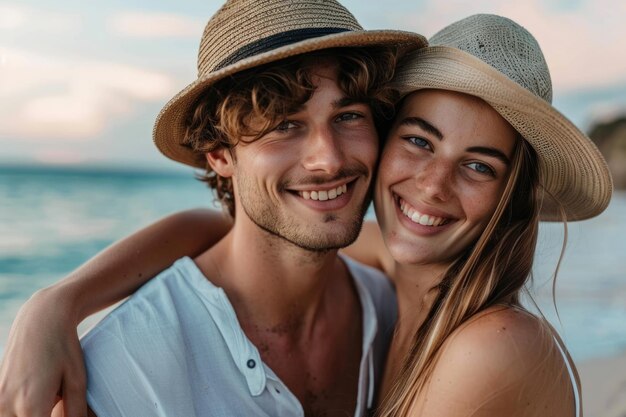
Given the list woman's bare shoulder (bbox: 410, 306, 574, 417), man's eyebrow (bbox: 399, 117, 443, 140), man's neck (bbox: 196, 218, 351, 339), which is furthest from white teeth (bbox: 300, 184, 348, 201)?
woman's bare shoulder (bbox: 410, 306, 574, 417)

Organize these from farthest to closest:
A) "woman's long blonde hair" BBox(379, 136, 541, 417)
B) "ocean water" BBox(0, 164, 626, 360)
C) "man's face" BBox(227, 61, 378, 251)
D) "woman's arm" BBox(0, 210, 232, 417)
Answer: "ocean water" BBox(0, 164, 626, 360) → "man's face" BBox(227, 61, 378, 251) → "woman's long blonde hair" BBox(379, 136, 541, 417) → "woman's arm" BBox(0, 210, 232, 417)

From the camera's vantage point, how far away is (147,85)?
14.5 m

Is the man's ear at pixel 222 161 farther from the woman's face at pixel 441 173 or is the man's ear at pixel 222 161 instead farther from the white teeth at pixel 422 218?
the white teeth at pixel 422 218

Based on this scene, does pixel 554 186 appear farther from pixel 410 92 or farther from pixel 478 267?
pixel 410 92

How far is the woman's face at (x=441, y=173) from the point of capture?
2268 mm

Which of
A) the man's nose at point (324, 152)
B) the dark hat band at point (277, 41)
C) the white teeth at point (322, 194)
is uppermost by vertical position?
the dark hat band at point (277, 41)

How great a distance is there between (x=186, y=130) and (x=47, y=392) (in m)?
1.18

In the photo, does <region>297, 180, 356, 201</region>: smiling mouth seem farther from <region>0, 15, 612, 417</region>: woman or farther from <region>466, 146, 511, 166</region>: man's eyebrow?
<region>466, 146, 511, 166</region>: man's eyebrow

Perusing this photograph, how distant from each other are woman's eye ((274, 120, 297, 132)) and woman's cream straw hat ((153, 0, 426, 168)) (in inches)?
10.5

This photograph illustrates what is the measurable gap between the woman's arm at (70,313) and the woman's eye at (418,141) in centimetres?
104

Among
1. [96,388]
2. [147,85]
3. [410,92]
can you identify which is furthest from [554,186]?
[147,85]

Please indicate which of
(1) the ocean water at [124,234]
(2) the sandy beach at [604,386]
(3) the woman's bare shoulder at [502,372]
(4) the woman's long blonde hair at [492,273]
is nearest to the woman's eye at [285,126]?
(4) the woman's long blonde hair at [492,273]

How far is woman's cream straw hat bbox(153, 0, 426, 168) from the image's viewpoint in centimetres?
221

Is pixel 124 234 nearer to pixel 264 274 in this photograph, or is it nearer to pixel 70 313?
pixel 264 274
